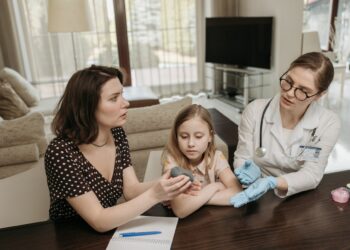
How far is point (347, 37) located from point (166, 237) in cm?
634

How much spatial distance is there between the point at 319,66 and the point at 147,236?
0.96m

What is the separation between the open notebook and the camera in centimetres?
96

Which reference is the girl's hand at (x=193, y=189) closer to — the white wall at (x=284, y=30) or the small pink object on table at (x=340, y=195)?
the small pink object on table at (x=340, y=195)

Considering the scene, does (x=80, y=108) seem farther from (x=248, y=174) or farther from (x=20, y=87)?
(x=20, y=87)

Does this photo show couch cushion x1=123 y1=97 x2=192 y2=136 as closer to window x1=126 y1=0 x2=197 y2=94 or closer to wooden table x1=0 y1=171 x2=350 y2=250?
wooden table x1=0 y1=171 x2=350 y2=250

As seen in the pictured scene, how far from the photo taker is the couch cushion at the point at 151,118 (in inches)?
86.2

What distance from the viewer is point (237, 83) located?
5.38 metres

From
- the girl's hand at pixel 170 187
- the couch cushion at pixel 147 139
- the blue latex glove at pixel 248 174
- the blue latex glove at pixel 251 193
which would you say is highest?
the girl's hand at pixel 170 187

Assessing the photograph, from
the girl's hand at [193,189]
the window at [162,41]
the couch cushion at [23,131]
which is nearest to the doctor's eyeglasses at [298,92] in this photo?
the girl's hand at [193,189]

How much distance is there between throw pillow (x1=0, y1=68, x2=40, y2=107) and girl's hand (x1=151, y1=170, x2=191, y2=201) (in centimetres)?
343

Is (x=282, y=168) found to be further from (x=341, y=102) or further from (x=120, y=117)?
(x=341, y=102)

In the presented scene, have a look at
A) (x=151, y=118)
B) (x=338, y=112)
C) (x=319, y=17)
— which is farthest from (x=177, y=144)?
(x=319, y=17)

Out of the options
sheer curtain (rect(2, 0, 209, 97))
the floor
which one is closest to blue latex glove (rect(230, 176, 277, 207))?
the floor

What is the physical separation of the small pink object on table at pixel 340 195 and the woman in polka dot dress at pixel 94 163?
0.53 metres
